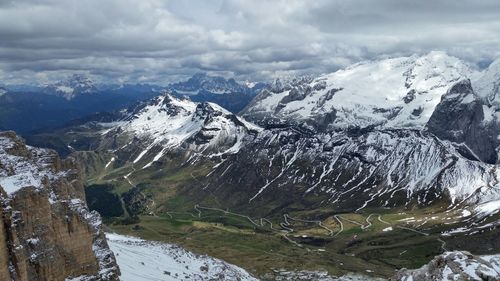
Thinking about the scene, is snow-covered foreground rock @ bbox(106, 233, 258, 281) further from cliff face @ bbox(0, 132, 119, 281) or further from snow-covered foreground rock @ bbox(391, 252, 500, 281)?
snow-covered foreground rock @ bbox(391, 252, 500, 281)

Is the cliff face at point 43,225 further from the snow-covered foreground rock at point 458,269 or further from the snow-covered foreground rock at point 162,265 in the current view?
the snow-covered foreground rock at point 458,269

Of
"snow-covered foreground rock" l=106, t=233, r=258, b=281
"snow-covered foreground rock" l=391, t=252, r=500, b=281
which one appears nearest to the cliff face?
"snow-covered foreground rock" l=106, t=233, r=258, b=281

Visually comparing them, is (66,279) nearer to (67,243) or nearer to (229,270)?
(67,243)

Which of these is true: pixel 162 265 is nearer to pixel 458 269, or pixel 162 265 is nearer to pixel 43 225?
pixel 43 225

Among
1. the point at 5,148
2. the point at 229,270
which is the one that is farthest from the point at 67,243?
the point at 229,270

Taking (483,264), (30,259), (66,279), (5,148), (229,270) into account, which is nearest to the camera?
(483,264)

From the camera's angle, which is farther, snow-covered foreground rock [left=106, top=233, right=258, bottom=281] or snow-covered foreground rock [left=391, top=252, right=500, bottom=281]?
snow-covered foreground rock [left=106, top=233, right=258, bottom=281]

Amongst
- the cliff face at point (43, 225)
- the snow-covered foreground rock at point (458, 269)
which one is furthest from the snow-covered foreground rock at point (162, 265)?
the snow-covered foreground rock at point (458, 269)
